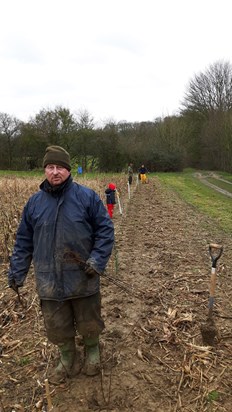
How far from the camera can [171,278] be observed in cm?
561

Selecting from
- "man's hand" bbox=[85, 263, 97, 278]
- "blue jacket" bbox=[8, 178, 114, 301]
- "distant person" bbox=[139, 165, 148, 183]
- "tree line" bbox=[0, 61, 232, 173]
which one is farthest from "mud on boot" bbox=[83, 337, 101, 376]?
"tree line" bbox=[0, 61, 232, 173]

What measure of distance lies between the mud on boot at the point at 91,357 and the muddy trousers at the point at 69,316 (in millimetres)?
132

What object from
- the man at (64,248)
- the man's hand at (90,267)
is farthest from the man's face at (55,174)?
the man's hand at (90,267)

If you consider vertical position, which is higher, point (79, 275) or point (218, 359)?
point (79, 275)

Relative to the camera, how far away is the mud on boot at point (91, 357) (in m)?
3.17

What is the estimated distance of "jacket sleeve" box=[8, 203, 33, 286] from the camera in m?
3.03

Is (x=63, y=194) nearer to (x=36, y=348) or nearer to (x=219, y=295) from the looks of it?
(x=36, y=348)

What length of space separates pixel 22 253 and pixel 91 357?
4.12ft

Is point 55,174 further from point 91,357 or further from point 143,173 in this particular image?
point 143,173

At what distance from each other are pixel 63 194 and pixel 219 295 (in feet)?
10.8

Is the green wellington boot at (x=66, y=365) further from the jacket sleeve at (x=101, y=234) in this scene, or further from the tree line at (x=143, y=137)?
the tree line at (x=143, y=137)

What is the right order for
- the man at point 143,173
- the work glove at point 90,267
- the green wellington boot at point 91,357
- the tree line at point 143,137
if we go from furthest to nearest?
the tree line at point 143,137 → the man at point 143,173 → the green wellington boot at point 91,357 → the work glove at point 90,267

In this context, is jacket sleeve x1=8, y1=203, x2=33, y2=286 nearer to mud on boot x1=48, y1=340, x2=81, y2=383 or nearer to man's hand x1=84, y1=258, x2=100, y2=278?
man's hand x1=84, y1=258, x2=100, y2=278

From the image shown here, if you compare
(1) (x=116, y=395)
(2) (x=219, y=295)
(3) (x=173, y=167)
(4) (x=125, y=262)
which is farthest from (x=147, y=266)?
(3) (x=173, y=167)
